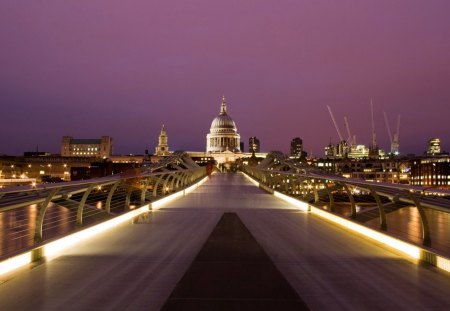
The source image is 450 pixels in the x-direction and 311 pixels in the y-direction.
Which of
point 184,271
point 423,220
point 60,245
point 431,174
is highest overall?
point 423,220

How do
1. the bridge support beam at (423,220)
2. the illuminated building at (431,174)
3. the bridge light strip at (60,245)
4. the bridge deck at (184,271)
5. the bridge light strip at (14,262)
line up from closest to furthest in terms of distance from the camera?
the bridge deck at (184,271)
the bridge light strip at (14,262)
the bridge light strip at (60,245)
the bridge support beam at (423,220)
the illuminated building at (431,174)

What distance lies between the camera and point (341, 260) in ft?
23.4

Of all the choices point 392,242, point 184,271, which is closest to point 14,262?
point 184,271

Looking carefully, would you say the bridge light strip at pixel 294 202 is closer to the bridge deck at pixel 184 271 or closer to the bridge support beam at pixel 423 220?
the bridge deck at pixel 184 271

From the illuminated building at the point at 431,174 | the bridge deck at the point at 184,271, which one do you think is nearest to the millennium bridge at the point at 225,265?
the bridge deck at the point at 184,271

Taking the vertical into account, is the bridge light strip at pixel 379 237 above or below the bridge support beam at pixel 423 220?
below

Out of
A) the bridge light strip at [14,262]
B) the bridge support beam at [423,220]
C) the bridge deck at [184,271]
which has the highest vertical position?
the bridge support beam at [423,220]

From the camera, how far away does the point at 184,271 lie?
20.8 feet

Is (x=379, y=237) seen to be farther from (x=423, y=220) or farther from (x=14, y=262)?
(x=14, y=262)

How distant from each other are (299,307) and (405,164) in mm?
188948

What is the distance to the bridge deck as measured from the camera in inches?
198

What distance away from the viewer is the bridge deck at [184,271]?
16.5 feet

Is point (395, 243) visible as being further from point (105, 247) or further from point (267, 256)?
point (105, 247)

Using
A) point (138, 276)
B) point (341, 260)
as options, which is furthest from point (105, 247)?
point (341, 260)
